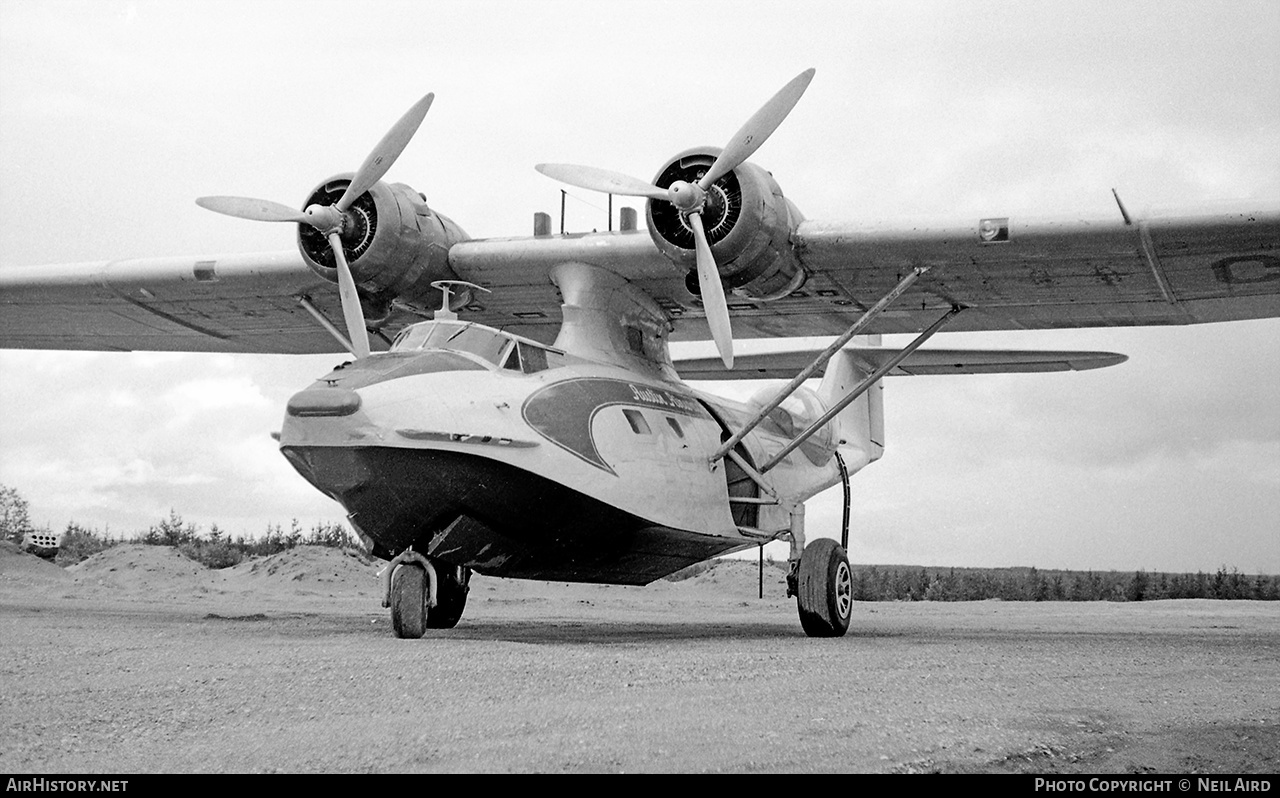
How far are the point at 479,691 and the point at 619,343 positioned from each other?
6001 mm

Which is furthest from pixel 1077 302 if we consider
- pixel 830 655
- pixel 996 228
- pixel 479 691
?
pixel 479 691

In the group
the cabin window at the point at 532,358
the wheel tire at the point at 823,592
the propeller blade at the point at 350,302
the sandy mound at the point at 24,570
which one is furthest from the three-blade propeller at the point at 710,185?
the sandy mound at the point at 24,570

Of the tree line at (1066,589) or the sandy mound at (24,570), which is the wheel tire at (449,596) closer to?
the sandy mound at (24,570)

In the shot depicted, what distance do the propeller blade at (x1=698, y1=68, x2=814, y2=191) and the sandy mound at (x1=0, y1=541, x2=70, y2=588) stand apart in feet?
44.3

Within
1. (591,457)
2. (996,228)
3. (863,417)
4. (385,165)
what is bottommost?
(591,457)

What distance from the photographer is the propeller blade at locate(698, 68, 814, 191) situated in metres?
9.81

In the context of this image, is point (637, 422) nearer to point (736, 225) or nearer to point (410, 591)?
point (736, 225)

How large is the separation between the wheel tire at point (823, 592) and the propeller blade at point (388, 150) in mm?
5539

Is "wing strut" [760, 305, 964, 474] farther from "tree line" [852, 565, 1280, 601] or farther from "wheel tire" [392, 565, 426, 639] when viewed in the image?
"tree line" [852, 565, 1280, 601]

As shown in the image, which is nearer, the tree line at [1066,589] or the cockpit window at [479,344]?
the cockpit window at [479,344]

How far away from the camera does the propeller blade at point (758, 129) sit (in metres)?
9.81

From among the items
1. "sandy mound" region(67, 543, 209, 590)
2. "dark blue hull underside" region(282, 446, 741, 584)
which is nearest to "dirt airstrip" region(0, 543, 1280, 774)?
"dark blue hull underside" region(282, 446, 741, 584)

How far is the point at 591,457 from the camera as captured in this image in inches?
371
